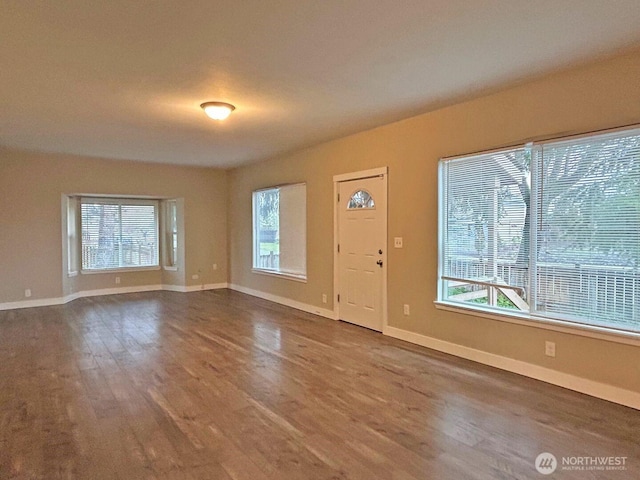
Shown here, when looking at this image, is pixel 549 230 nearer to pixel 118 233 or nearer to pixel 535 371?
pixel 535 371

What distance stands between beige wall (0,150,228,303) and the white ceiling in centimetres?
213

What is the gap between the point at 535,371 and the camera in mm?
3426

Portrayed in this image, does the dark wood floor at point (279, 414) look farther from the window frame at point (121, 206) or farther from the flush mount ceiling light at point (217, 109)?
the window frame at point (121, 206)

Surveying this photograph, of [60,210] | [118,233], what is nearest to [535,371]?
[60,210]

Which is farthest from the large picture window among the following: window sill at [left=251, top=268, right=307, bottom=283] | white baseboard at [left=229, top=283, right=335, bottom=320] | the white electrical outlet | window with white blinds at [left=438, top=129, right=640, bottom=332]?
the white electrical outlet

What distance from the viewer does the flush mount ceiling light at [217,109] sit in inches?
154

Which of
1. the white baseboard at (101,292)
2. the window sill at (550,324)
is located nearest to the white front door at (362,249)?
the window sill at (550,324)

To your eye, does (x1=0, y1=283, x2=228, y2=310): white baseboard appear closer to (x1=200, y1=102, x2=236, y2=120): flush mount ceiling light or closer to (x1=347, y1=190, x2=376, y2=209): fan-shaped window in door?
(x1=347, y1=190, x2=376, y2=209): fan-shaped window in door

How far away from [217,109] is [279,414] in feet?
9.24

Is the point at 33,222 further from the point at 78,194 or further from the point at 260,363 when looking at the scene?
the point at 260,363

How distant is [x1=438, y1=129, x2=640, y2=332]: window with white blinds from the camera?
2.94m

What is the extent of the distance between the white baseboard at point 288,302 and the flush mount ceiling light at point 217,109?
10.1 ft

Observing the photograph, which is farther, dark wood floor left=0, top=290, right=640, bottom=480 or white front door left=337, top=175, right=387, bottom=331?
white front door left=337, top=175, right=387, bottom=331

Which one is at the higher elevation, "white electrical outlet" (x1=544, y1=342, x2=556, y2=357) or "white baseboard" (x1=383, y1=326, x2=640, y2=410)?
"white electrical outlet" (x1=544, y1=342, x2=556, y2=357)
